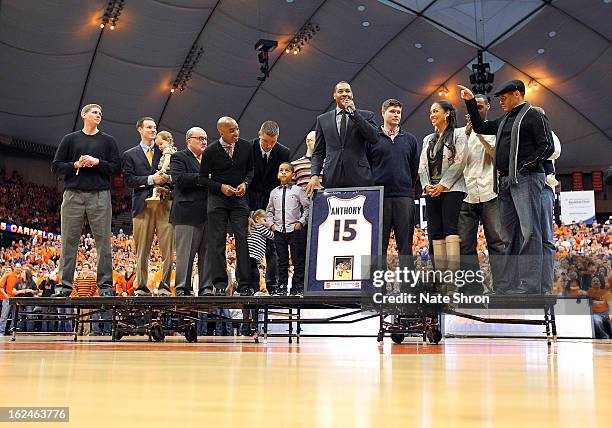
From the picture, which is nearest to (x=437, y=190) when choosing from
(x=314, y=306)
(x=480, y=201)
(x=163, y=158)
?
(x=480, y=201)

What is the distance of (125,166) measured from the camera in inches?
254

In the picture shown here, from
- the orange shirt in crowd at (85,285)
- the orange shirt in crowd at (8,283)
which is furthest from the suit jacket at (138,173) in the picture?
the orange shirt in crowd at (8,283)

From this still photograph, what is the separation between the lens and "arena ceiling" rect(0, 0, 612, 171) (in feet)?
62.9

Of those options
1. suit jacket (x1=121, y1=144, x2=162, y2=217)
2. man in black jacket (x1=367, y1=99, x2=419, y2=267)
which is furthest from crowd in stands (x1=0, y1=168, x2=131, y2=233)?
A: man in black jacket (x1=367, y1=99, x2=419, y2=267)

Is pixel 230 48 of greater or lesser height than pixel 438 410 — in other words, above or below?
above

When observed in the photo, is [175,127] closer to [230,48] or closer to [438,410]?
[230,48]

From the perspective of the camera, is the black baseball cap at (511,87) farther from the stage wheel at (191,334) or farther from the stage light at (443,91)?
the stage light at (443,91)

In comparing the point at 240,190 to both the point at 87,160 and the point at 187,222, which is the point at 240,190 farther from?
the point at 87,160

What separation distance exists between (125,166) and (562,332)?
4.07m

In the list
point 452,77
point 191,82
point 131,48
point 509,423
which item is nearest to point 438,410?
point 509,423

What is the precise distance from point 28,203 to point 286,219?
22.3m

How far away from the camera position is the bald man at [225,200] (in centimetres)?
577

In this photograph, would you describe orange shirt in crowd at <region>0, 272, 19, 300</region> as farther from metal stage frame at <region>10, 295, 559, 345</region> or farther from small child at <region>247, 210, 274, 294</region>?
small child at <region>247, 210, 274, 294</region>

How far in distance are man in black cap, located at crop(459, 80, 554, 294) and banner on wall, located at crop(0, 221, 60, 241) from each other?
2068 cm
